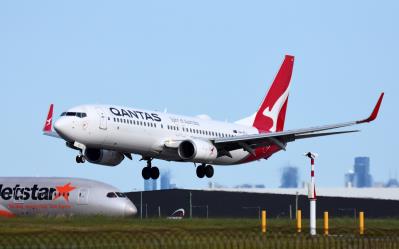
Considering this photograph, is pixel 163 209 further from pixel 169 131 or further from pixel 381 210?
pixel 169 131

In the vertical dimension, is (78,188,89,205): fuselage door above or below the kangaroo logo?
below

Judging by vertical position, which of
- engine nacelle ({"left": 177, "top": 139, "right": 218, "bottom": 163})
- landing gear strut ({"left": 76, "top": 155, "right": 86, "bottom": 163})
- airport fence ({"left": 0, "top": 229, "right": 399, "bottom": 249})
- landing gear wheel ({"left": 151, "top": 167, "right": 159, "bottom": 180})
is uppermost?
engine nacelle ({"left": 177, "top": 139, "right": 218, "bottom": 163})

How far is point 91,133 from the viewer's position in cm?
5769

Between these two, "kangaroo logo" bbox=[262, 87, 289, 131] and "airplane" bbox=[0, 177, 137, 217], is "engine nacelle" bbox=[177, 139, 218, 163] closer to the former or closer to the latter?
"airplane" bbox=[0, 177, 137, 217]

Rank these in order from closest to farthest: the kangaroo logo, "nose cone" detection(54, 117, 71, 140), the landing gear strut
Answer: "nose cone" detection(54, 117, 71, 140)
the landing gear strut
the kangaroo logo

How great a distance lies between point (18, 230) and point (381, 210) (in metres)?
55.0

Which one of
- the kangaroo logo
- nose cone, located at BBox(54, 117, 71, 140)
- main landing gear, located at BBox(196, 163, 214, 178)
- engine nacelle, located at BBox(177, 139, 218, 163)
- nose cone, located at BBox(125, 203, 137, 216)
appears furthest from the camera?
the kangaroo logo

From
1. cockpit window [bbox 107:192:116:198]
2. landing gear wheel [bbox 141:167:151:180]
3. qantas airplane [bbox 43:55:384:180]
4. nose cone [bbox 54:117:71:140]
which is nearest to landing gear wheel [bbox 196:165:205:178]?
qantas airplane [bbox 43:55:384:180]

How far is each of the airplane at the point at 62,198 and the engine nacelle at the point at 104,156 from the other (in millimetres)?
1584

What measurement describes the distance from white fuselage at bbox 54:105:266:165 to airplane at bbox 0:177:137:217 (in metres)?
3.69

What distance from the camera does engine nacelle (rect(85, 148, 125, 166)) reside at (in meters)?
63.3

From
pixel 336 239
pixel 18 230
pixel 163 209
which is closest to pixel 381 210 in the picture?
pixel 163 209

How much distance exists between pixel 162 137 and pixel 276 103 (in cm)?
2034

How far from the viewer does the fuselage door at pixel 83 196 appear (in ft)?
205
